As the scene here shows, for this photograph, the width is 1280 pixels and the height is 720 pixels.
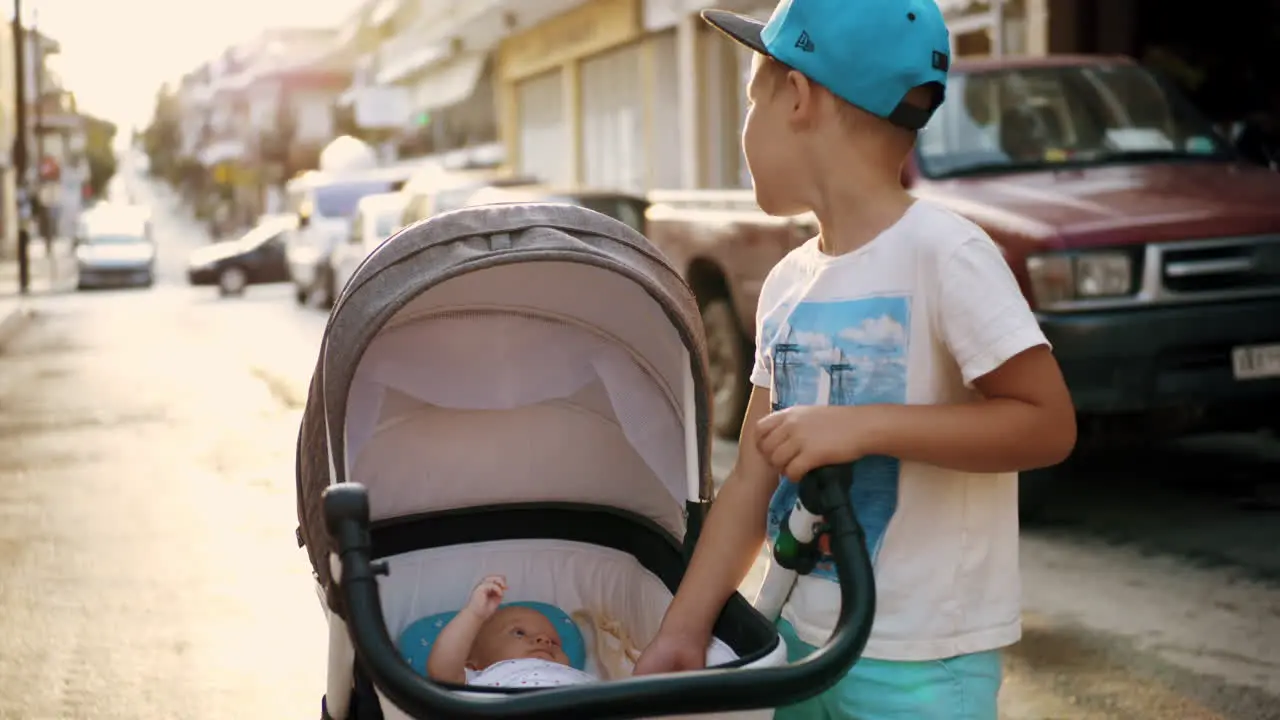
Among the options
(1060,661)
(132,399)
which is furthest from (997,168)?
(132,399)

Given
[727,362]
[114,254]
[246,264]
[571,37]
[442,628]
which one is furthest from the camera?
[114,254]

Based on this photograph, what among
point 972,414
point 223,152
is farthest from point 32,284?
point 223,152

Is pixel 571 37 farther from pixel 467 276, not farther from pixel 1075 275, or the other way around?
pixel 467 276

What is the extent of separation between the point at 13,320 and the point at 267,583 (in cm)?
2176

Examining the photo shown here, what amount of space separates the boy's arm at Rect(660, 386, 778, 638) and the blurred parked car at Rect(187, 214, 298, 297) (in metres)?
35.2

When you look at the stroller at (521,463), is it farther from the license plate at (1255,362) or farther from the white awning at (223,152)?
the white awning at (223,152)

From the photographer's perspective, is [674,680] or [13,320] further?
[13,320]

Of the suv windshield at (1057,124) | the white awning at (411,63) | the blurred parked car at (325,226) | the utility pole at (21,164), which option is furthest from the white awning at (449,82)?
the suv windshield at (1057,124)

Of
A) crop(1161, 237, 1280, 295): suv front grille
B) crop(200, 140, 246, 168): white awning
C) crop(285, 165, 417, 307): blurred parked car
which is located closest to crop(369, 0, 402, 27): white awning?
crop(285, 165, 417, 307): blurred parked car

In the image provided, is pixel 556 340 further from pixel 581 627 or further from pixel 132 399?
pixel 132 399

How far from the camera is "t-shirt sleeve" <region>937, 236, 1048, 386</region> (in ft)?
7.24

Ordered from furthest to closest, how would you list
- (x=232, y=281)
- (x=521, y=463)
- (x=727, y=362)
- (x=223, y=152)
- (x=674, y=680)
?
(x=223, y=152), (x=232, y=281), (x=727, y=362), (x=521, y=463), (x=674, y=680)

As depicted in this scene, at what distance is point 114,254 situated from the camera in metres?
42.5

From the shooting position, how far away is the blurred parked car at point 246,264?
37625 mm
